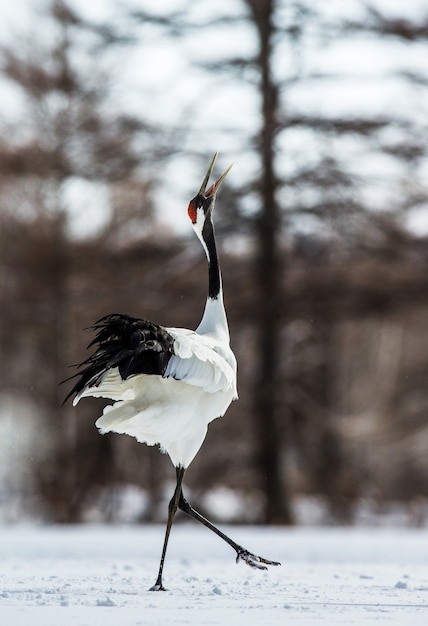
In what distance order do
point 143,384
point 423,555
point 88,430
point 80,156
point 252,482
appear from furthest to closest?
point 88,430 → point 252,482 → point 80,156 → point 423,555 → point 143,384

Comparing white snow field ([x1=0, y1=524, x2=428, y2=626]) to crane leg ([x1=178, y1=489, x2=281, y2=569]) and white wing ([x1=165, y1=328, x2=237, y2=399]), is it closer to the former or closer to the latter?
crane leg ([x1=178, y1=489, x2=281, y2=569])

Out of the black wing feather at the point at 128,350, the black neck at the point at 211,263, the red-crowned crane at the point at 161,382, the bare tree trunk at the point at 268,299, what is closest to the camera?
the black wing feather at the point at 128,350

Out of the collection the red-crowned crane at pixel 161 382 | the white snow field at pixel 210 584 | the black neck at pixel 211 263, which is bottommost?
the white snow field at pixel 210 584

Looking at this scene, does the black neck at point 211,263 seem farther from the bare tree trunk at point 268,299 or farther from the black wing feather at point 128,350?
the bare tree trunk at point 268,299

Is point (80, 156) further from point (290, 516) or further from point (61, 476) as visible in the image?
point (290, 516)

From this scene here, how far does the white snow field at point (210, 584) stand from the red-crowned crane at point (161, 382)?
1.43 ft

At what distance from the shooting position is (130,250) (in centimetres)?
1633

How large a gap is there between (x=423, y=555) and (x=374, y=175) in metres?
7.48

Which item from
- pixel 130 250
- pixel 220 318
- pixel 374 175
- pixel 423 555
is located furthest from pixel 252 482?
pixel 220 318

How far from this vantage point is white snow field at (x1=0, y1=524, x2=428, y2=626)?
15.4 ft

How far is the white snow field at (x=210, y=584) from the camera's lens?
470 cm

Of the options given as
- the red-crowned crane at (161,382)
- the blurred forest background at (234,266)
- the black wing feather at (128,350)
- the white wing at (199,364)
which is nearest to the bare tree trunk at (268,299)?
the blurred forest background at (234,266)

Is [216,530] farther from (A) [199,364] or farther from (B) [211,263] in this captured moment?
(B) [211,263]

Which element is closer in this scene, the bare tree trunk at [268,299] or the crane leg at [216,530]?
the crane leg at [216,530]
